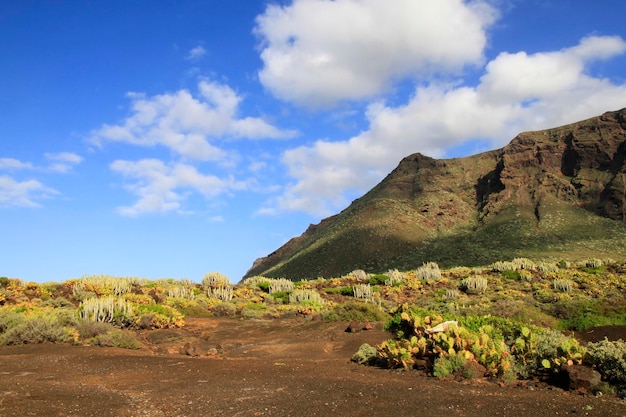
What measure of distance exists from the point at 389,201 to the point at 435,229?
34.6 ft

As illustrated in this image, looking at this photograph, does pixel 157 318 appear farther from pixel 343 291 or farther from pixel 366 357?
pixel 343 291

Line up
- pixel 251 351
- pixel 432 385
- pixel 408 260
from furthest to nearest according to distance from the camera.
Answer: pixel 408 260 < pixel 251 351 < pixel 432 385

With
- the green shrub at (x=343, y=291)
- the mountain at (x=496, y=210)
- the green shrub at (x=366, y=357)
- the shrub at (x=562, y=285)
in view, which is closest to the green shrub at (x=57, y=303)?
the green shrub at (x=366, y=357)

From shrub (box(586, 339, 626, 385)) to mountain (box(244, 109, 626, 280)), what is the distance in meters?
46.7

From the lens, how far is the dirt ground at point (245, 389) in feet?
19.8

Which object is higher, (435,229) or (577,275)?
(435,229)

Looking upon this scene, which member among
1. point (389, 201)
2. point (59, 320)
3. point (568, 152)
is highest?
point (568, 152)

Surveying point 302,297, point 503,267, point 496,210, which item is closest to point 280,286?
point 302,297

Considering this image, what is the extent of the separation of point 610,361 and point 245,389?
19.9 ft

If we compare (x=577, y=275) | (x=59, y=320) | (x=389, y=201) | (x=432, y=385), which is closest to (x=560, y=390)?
(x=432, y=385)

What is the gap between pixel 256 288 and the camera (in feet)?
86.7

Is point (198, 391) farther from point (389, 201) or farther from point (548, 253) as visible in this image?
point (389, 201)

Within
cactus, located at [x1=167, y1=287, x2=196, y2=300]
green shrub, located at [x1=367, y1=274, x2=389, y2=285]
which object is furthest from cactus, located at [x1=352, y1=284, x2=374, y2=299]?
cactus, located at [x1=167, y1=287, x2=196, y2=300]

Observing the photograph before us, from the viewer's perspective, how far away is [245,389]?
7.44m
